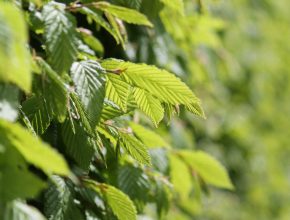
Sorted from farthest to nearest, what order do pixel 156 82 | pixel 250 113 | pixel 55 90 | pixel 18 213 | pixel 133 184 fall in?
pixel 250 113, pixel 133 184, pixel 156 82, pixel 55 90, pixel 18 213

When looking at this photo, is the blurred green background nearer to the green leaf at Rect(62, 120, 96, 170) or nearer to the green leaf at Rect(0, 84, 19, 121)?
the green leaf at Rect(62, 120, 96, 170)

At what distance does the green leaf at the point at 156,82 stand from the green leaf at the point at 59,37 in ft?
0.54

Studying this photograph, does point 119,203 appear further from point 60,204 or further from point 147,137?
point 147,137

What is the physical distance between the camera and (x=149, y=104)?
150 cm

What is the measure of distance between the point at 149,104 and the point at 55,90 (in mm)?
298

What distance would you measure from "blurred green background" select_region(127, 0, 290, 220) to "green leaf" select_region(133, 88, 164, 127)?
216cm

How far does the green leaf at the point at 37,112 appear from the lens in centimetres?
142

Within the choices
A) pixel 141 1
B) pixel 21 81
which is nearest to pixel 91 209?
pixel 141 1

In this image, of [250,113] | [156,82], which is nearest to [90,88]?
[156,82]

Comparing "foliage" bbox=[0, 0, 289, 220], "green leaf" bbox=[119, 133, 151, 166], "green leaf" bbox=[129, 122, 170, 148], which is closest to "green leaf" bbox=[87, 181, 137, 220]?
"foliage" bbox=[0, 0, 289, 220]

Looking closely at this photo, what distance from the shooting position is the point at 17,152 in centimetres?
109

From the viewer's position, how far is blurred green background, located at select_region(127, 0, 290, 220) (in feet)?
16.2

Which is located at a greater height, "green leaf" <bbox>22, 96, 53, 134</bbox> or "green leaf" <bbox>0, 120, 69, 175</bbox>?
"green leaf" <bbox>0, 120, 69, 175</bbox>

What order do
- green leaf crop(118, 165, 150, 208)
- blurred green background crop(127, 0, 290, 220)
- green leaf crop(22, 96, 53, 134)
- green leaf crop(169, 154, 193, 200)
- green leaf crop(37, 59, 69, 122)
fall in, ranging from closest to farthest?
green leaf crop(37, 59, 69, 122) → green leaf crop(22, 96, 53, 134) → green leaf crop(118, 165, 150, 208) → green leaf crop(169, 154, 193, 200) → blurred green background crop(127, 0, 290, 220)
